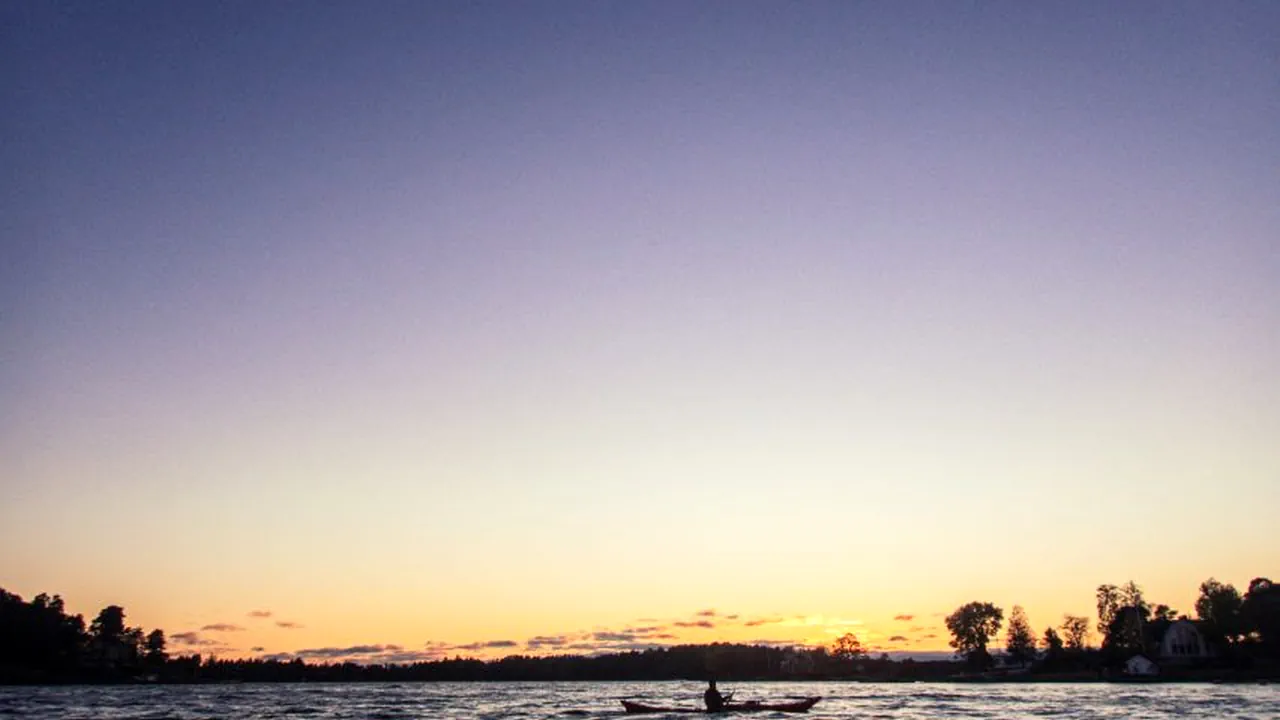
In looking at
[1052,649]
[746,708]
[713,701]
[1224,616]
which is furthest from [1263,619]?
[713,701]

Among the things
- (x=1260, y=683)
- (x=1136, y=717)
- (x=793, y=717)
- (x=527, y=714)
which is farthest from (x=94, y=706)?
(x=1260, y=683)

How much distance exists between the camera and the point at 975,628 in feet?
634

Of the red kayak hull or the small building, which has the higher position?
the small building

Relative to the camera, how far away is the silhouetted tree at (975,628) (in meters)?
192

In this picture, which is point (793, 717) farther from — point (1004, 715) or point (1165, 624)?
point (1165, 624)

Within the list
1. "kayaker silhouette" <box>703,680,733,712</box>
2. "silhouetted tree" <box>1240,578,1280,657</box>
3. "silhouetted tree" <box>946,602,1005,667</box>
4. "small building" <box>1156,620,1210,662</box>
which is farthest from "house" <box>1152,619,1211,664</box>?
"kayaker silhouette" <box>703,680,733,712</box>

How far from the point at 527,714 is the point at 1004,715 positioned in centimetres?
5225

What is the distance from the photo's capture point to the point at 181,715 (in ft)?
326

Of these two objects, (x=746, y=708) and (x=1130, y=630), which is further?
(x=1130, y=630)

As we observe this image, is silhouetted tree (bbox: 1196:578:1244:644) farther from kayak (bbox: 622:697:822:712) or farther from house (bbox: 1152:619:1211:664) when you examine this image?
kayak (bbox: 622:697:822:712)

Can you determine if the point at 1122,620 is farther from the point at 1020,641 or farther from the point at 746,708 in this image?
the point at 746,708

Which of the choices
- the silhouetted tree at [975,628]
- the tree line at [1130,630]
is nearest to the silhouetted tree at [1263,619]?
the tree line at [1130,630]

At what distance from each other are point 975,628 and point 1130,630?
3781 cm

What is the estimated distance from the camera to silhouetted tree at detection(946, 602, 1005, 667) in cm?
19250
